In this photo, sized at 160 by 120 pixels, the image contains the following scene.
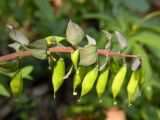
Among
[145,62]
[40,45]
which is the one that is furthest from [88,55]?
[145,62]

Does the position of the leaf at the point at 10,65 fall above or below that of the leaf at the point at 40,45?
below

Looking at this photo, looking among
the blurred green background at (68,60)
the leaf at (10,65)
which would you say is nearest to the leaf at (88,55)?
the leaf at (10,65)

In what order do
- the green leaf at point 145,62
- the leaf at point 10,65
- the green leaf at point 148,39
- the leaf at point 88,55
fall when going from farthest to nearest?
the green leaf at point 148,39 → the green leaf at point 145,62 → the leaf at point 10,65 → the leaf at point 88,55

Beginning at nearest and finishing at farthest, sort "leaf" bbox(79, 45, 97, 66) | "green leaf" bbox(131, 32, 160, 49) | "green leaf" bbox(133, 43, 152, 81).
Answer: "leaf" bbox(79, 45, 97, 66), "green leaf" bbox(133, 43, 152, 81), "green leaf" bbox(131, 32, 160, 49)

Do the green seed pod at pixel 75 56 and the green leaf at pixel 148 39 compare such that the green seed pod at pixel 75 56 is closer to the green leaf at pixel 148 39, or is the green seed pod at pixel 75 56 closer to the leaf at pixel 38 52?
the leaf at pixel 38 52

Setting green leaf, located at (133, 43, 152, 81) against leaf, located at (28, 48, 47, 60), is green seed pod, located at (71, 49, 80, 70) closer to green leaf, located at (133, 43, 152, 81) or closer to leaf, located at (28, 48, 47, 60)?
leaf, located at (28, 48, 47, 60)

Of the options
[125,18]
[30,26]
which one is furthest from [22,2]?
[125,18]

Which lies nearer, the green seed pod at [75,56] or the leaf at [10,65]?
the green seed pod at [75,56]

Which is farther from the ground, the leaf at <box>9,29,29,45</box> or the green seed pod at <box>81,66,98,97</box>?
the leaf at <box>9,29,29,45</box>

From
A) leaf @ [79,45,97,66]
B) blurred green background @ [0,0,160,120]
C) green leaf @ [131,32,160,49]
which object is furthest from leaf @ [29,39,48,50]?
green leaf @ [131,32,160,49]
